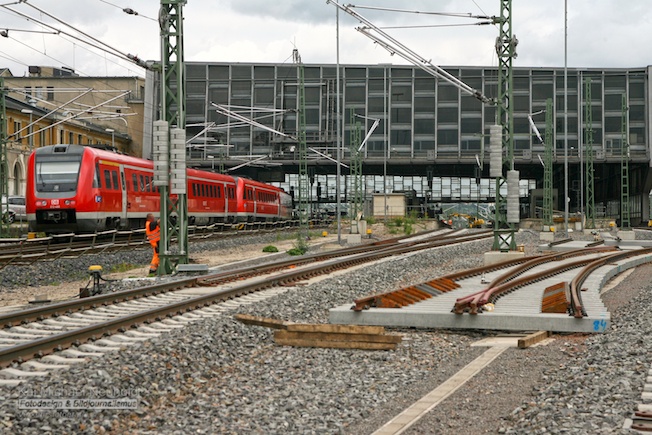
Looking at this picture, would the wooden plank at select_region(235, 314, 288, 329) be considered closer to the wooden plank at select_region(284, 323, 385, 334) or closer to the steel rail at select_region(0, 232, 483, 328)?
the wooden plank at select_region(284, 323, 385, 334)

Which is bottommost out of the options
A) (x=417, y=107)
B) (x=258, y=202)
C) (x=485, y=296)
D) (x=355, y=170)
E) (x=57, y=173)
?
(x=485, y=296)

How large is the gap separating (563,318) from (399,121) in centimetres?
6966

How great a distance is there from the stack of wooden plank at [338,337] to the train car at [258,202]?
128 feet

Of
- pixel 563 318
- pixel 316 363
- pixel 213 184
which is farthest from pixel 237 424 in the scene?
pixel 213 184

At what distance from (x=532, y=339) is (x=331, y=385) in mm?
3615

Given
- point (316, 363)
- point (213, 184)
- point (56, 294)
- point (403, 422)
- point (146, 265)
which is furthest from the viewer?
point (213, 184)

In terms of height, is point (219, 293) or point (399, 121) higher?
point (399, 121)

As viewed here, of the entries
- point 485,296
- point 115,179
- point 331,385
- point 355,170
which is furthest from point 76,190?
point 355,170

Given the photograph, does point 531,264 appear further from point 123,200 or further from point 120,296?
point 123,200

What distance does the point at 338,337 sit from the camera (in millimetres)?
11180

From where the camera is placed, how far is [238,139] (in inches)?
3135

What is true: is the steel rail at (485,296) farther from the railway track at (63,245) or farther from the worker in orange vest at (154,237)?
the railway track at (63,245)

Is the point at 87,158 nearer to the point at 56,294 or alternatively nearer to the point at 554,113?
the point at 56,294

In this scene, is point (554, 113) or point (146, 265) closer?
point (146, 265)
